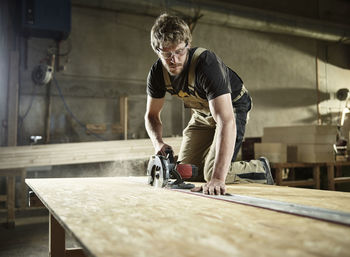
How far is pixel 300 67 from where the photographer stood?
9.39m

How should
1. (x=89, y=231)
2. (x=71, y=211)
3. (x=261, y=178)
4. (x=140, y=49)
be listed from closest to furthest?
(x=89, y=231) → (x=71, y=211) → (x=261, y=178) → (x=140, y=49)

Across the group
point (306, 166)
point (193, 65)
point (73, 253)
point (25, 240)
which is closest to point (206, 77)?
point (193, 65)

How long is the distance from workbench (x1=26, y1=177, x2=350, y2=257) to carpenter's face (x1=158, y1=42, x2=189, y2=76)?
97 centimetres

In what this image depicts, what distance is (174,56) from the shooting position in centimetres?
214

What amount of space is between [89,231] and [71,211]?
0.36 metres

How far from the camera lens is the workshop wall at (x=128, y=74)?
6.24 metres

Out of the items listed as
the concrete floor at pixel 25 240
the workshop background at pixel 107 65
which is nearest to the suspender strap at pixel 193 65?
the concrete floor at pixel 25 240

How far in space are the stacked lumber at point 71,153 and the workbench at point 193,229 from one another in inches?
116

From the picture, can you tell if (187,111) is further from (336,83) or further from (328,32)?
(336,83)

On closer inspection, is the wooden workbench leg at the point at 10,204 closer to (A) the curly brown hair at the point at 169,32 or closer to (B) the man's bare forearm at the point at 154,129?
(B) the man's bare forearm at the point at 154,129

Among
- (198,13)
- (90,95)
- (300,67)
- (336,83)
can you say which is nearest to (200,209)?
(90,95)

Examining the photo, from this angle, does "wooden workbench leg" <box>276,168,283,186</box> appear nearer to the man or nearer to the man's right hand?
the man

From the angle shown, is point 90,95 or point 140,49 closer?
point 90,95

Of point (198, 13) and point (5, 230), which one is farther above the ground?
point (198, 13)
